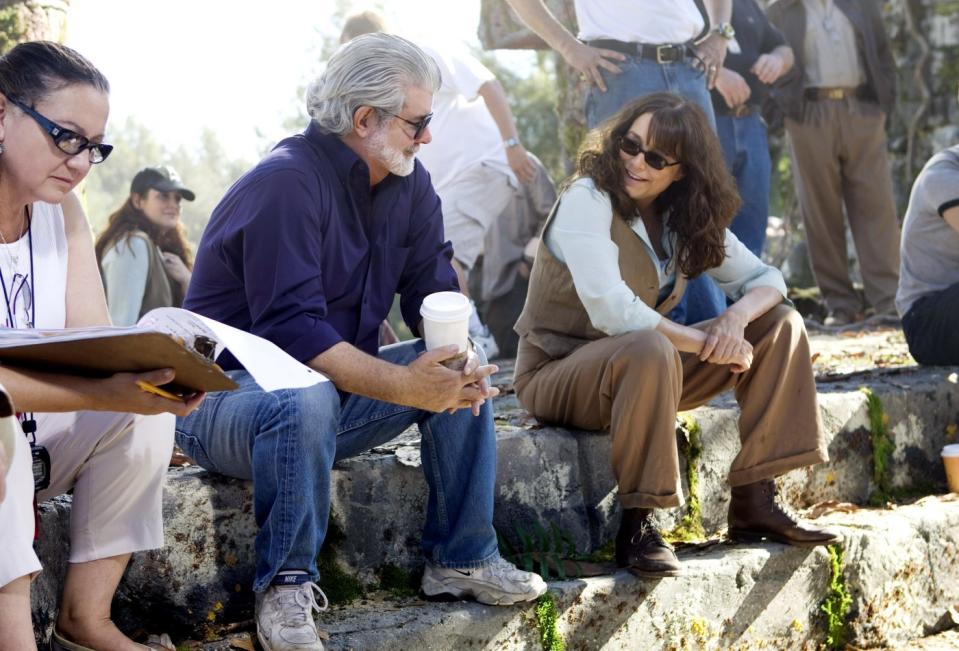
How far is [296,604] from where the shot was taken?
2814 mm

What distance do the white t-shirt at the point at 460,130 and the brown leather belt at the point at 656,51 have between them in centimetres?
97

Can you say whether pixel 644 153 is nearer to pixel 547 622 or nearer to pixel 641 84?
pixel 641 84

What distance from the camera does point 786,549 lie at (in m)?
3.79

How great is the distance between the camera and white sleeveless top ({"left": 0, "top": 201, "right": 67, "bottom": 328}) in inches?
107

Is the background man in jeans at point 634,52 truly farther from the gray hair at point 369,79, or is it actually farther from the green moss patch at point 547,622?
the green moss patch at point 547,622

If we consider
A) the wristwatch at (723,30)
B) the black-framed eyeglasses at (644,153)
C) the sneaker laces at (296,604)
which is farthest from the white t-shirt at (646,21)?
the sneaker laces at (296,604)

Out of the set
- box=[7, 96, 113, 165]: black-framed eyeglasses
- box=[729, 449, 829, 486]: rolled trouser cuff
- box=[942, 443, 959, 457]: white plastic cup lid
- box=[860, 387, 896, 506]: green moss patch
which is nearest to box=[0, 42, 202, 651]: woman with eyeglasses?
box=[7, 96, 113, 165]: black-framed eyeglasses

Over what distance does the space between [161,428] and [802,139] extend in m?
Result: 5.01

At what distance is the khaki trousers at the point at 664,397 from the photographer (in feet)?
11.2

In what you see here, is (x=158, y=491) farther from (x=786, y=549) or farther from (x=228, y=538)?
(x=786, y=549)

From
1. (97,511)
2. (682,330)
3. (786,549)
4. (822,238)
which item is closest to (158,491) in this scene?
(97,511)

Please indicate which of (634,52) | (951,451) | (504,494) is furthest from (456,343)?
(951,451)

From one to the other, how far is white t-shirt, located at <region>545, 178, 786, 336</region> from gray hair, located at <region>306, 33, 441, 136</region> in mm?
681

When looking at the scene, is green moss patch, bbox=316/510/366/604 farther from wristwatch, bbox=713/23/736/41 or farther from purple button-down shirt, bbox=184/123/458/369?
wristwatch, bbox=713/23/736/41
